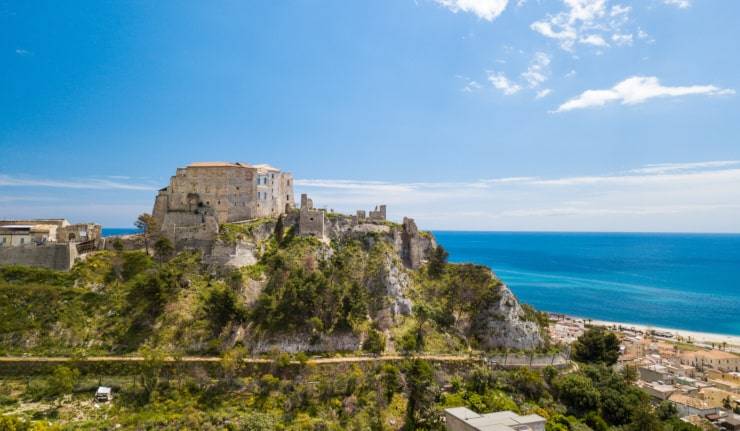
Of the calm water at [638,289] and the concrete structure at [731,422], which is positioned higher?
the calm water at [638,289]

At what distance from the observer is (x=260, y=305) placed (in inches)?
1501

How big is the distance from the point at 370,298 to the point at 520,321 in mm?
15370

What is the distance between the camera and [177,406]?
96.2 feet

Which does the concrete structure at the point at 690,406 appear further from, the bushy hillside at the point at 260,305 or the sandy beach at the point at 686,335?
the sandy beach at the point at 686,335

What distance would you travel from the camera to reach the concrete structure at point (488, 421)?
87.0ft

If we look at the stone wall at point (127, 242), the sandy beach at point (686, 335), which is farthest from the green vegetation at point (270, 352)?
the sandy beach at point (686, 335)

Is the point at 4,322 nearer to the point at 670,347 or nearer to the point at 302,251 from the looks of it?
the point at 302,251

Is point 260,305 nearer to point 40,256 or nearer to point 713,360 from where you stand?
point 40,256

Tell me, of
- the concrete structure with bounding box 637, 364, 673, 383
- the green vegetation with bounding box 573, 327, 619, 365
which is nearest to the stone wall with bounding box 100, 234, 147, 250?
the green vegetation with bounding box 573, 327, 619, 365

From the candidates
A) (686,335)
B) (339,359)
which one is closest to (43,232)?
(339,359)

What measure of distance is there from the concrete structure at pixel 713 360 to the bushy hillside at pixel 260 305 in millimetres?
29574

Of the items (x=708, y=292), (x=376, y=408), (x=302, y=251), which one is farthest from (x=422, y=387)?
(x=708, y=292)

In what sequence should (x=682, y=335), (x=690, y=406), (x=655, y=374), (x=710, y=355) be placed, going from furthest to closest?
(x=682, y=335), (x=710, y=355), (x=655, y=374), (x=690, y=406)

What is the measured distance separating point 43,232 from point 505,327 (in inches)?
1921
